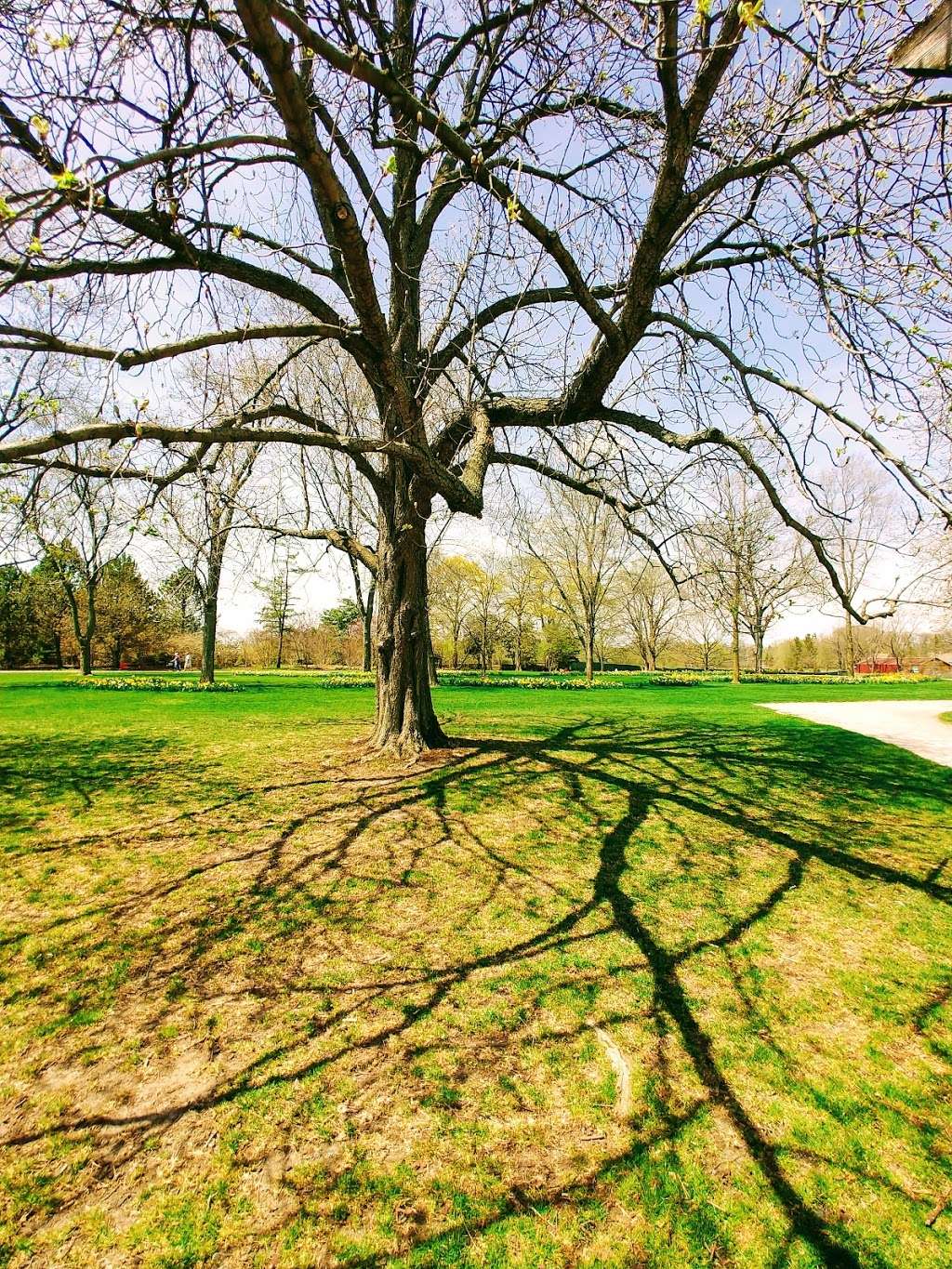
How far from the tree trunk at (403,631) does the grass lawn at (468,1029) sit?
4.22ft

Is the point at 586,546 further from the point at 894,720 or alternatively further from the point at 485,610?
the point at 894,720

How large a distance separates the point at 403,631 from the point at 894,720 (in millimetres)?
12026

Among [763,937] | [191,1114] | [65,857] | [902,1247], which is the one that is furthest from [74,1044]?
[763,937]

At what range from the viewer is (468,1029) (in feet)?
8.82

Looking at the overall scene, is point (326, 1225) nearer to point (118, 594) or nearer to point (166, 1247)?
point (166, 1247)

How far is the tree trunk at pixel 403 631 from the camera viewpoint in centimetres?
682

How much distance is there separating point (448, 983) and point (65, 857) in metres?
3.19

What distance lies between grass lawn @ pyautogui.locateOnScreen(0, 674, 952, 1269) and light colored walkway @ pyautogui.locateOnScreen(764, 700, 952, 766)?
4801mm

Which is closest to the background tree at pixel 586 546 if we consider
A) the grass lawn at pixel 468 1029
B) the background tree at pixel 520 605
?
the background tree at pixel 520 605

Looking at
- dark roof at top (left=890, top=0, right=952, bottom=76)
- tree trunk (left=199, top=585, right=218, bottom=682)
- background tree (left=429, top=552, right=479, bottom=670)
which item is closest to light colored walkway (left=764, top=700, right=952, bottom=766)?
dark roof at top (left=890, top=0, right=952, bottom=76)

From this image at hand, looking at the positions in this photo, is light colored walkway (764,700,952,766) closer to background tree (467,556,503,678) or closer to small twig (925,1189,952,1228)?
small twig (925,1189,952,1228)

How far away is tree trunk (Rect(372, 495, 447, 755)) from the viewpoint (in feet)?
22.4

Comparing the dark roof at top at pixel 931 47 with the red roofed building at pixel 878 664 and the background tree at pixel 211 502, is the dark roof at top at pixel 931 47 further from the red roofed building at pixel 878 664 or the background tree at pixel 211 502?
the red roofed building at pixel 878 664

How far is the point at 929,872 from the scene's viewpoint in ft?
15.1
